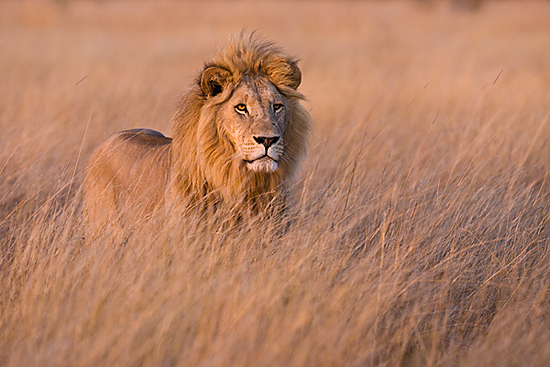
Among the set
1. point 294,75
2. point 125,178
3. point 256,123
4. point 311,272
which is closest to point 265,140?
point 256,123

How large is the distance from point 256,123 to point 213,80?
503 mm

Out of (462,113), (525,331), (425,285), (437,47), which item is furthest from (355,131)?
(437,47)

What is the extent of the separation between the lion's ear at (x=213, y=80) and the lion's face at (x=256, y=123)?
11cm

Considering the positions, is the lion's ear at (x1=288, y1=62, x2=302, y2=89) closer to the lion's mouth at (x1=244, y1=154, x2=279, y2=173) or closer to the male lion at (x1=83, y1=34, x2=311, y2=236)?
the male lion at (x1=83, y1=34, x2=311, y2=236)

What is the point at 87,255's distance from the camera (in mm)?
3301

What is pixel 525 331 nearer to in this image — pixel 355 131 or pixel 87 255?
pixel 87 255

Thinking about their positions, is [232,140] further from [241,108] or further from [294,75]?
[294,75]

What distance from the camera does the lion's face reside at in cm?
352

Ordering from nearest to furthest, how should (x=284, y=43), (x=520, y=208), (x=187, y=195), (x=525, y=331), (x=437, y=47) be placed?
(x=525, y=331), (x=187, y=195), (x=520, y=208), (x=437, y=47), (x=284, y=43)

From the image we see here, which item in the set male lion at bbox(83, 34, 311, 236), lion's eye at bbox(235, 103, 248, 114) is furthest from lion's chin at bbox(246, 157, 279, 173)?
lion's eye at bbox(235, 103, 248, 114)

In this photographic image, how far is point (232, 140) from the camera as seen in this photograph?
3.74 metres

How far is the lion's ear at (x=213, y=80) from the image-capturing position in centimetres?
376

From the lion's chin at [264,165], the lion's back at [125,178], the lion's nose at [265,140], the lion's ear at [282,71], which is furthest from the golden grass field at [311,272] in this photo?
the lion's ear at [282,71]

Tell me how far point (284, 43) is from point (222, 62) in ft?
42.4
